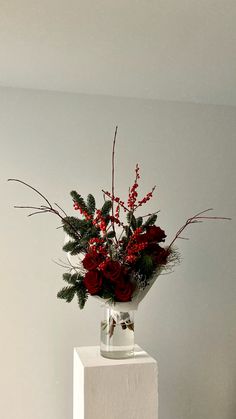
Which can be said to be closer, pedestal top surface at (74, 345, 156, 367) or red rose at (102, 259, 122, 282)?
red rose at (102, 259, 122, 282)

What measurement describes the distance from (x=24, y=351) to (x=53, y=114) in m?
1.44

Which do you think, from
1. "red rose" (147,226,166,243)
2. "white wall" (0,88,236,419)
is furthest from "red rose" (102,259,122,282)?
"white wall" (0,88,236,419)

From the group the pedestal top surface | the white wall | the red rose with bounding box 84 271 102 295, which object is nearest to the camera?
the red rose with bounding box 84 271 102 295

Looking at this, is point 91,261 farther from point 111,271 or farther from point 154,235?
point 154,235

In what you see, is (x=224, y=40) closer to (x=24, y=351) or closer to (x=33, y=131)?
(x=33, y=131)

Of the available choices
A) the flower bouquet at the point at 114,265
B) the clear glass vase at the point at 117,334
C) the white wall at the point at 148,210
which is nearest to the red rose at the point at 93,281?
the flower bouquet at the point at 114,265

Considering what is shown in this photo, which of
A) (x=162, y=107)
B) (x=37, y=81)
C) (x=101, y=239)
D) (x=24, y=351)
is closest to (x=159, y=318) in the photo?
(x=24, y=351)

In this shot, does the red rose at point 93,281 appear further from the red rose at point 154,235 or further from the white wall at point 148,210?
the white wall at point 148,210

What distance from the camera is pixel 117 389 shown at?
6.21 ft

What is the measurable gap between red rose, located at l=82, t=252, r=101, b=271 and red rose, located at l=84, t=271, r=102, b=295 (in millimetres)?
25

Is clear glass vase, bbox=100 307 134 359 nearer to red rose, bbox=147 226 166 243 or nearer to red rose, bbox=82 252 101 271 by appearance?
red rose, bbox=82 252 101 271

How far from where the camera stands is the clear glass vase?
1958 millimetres

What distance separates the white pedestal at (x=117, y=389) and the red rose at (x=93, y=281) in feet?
1.15

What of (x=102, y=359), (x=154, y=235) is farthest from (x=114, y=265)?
(x=102, y=359)
